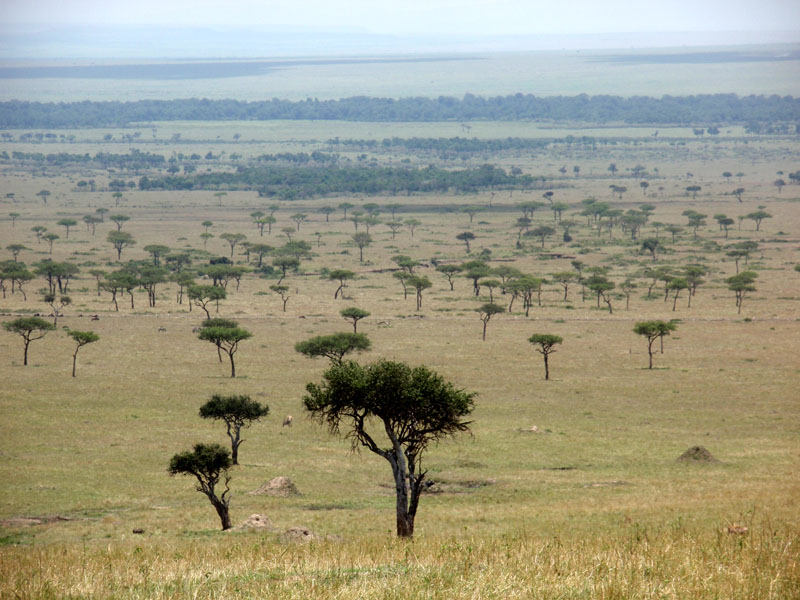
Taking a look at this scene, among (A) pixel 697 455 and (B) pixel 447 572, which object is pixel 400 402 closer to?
(B) pixel 447 572

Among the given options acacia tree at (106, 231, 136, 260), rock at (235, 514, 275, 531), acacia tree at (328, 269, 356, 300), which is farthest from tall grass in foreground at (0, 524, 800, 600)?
acacia tree at (106, 231, 136, 260)

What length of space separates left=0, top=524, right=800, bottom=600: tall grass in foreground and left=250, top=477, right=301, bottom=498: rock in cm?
1667

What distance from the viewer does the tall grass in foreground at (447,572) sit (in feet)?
37.7

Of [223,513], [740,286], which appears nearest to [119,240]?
[740,286]

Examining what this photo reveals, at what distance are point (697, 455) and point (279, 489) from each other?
683 inches

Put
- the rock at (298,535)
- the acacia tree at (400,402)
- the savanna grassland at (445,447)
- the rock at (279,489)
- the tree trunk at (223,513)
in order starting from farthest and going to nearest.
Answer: the rock at (279,489)
the tree trunk at (223,513)
the rock at (298,535)
the acacia tree at (400,402)
the savanna grassland at (445,447)

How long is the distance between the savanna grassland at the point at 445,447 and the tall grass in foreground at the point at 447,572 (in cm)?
6

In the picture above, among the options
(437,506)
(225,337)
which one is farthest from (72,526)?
(225,337)

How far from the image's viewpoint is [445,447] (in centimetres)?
4138

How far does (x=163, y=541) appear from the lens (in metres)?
23.3

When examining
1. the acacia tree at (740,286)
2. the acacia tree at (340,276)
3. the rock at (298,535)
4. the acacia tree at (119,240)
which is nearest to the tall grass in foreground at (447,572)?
the rock at (298,535)

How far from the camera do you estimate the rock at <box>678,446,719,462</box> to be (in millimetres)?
36656

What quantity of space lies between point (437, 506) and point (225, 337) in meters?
30.5

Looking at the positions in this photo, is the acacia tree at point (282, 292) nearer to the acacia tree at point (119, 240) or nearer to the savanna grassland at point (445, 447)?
the savanna grassland at point (445, 447)
